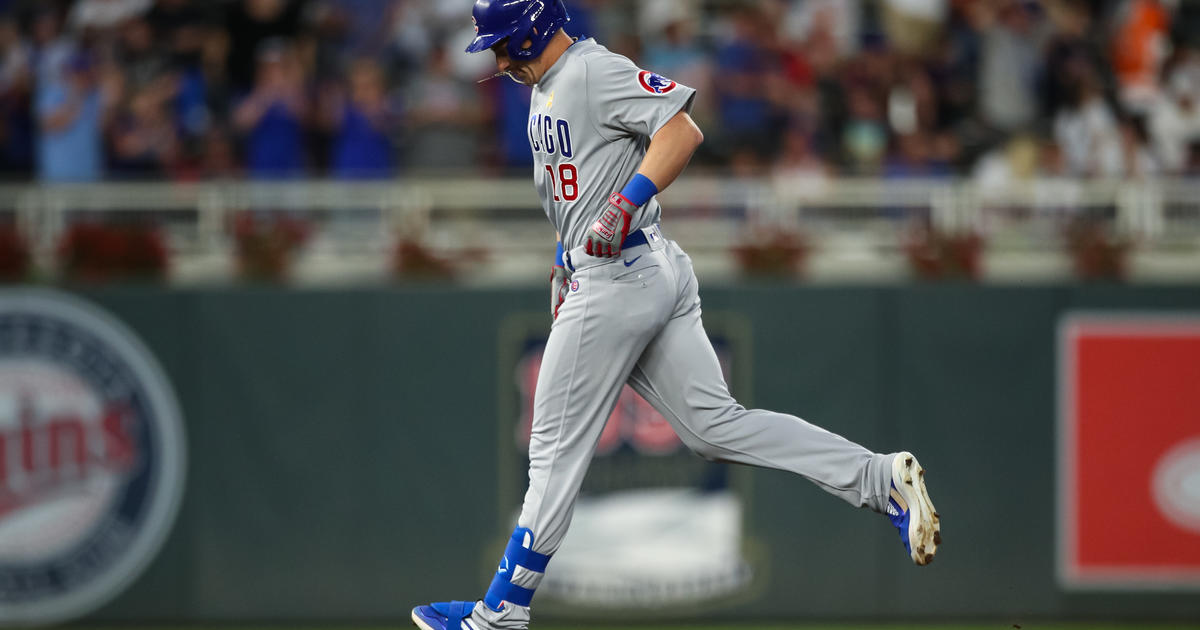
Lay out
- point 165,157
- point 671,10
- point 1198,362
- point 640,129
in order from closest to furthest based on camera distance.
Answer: point 640,129, point 1198,362, point 165,157, point 671,10

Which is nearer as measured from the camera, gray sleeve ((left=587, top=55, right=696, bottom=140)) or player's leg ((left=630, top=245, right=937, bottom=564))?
gray sleeve ((left=587, top=55, right=696, bottom=140))

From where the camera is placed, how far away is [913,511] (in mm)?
5004

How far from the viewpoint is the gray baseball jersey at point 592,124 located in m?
5.02

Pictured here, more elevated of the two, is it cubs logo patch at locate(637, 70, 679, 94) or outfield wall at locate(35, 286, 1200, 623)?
cubs logo patch at locate(637, 70, 679, 94)

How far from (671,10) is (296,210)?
3.63 meters

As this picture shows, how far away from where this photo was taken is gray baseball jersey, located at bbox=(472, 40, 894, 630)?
5.08 meters

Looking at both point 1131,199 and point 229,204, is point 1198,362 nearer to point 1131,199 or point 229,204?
point 1131,199

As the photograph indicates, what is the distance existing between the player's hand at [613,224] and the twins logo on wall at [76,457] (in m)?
5.21

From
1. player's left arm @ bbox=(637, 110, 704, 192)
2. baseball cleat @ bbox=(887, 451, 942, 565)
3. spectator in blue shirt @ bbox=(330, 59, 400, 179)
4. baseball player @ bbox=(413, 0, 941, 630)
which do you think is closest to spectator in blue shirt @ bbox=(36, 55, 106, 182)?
spectator in blue shirt @ bbox=(330, 59, 400, 179)

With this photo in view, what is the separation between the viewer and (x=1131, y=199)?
9.56 m

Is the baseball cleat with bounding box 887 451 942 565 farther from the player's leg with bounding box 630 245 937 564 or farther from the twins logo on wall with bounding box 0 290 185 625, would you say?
the twins logo on wall with bounding box 0 290 185 625

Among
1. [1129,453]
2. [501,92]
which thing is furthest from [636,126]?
[501,92]

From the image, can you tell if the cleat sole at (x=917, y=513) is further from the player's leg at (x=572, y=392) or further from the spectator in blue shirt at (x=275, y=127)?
the spectator in blue shirt at (x=275, y=127)

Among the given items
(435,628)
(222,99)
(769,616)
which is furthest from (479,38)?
(222,99)
